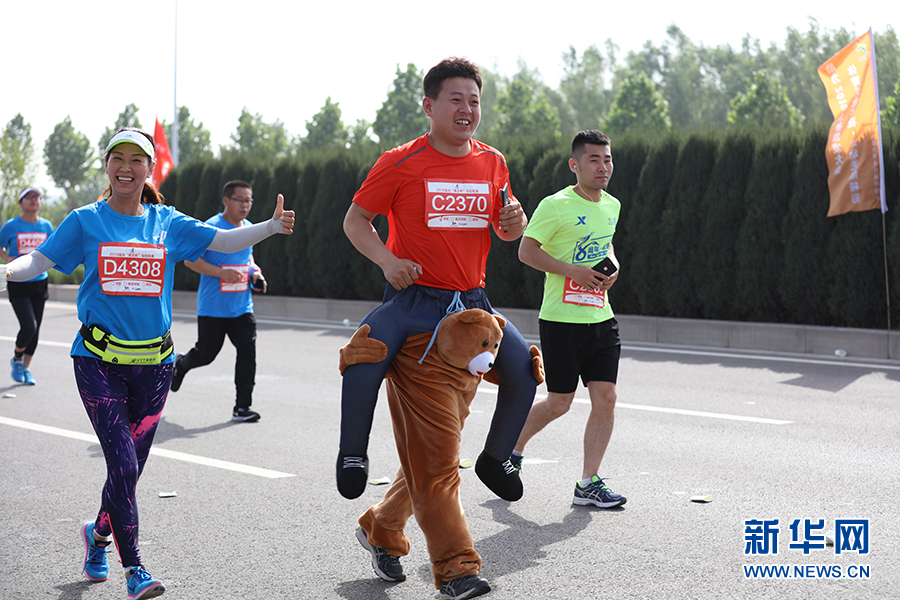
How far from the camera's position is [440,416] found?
3.55 m

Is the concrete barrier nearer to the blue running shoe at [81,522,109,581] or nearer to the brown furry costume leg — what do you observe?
the brown furry costume leg

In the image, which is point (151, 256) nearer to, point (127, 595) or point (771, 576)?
point (127, 595)

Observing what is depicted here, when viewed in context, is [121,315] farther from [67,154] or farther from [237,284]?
[67,154]

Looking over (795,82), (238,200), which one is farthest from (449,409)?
(795,82)

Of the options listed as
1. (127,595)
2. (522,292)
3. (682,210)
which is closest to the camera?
(127,595)

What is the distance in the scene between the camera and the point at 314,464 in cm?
629

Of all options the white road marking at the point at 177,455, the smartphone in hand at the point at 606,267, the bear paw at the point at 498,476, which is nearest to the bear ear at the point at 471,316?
the bear paw at the point at 498,476

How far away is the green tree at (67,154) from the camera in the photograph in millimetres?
70875

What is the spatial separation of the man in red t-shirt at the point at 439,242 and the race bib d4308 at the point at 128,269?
93cm

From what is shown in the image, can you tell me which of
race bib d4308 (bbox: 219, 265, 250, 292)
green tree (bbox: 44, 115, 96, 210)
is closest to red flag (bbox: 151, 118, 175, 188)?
race bib d4308 (bbox: 219, 265, 250, 292)

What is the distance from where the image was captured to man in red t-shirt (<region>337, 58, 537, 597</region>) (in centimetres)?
356

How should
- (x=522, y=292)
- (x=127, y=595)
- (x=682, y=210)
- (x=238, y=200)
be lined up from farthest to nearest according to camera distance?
1. (x=522, y=292)
2. (x=682, y=210)
3. (x=238, y=200)
4. (x=127, y=595)

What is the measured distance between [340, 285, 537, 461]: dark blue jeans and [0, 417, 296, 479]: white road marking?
8.54 ft

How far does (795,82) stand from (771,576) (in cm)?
9337
